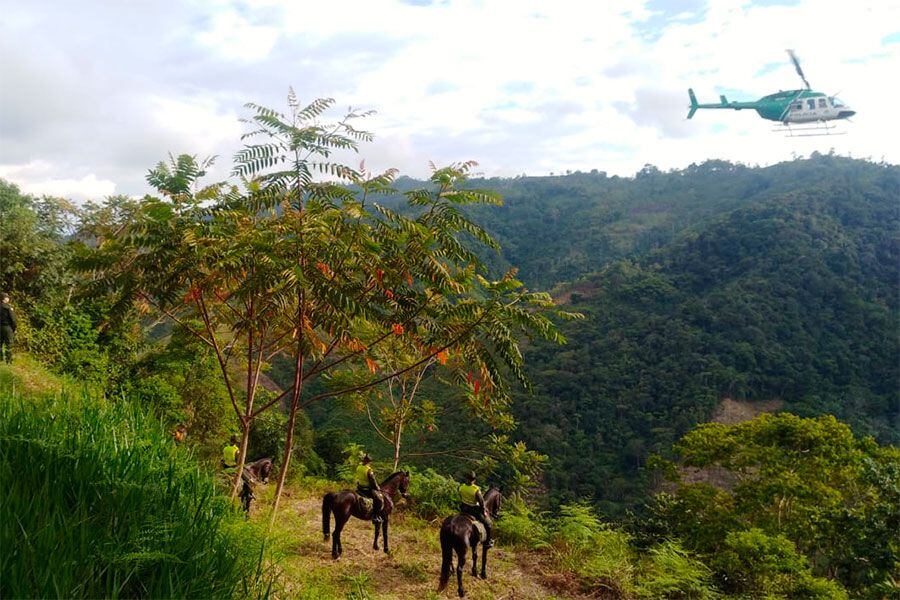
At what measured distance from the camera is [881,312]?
201 ft

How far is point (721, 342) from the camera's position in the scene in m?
61.5

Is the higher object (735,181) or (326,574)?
(735,181)

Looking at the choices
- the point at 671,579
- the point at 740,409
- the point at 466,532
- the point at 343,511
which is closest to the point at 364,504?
the point at 343,511

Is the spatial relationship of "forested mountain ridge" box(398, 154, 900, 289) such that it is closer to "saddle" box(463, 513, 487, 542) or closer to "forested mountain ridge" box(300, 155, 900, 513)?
"forested mountain ridge" box(300, 155, 900, 513)

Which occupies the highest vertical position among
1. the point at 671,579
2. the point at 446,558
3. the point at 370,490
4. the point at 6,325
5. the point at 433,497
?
the point at 6,325

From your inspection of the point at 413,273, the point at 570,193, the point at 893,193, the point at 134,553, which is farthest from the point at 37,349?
the point at 570,193

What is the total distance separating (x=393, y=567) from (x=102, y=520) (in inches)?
240

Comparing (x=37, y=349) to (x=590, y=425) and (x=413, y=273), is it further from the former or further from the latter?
(x=590, y=425)

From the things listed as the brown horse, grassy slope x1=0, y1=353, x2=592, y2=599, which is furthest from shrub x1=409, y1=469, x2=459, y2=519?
the brown horse

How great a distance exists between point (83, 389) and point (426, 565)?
6078 millimetres

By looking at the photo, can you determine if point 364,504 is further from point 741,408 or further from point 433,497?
point 741,408

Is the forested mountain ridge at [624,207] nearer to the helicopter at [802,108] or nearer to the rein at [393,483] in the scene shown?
the helicopter at [802,108]

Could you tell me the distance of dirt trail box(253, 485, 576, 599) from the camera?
7258 mm

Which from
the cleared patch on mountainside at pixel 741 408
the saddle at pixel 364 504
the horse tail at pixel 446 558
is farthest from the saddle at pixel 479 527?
the cleared patch on mountainside at pixel 741 408
